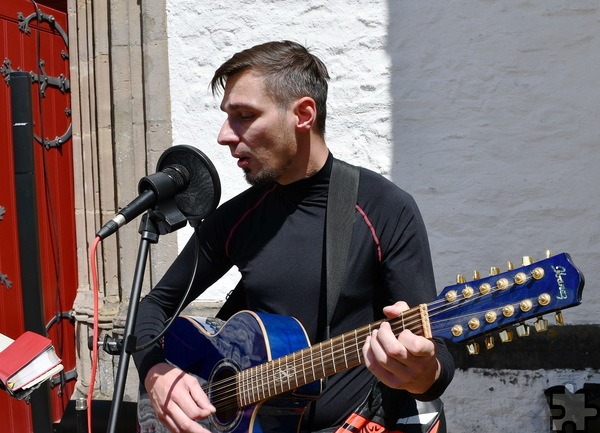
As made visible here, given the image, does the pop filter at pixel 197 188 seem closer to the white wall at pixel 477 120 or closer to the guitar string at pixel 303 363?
the guitar string at pixel 303 363

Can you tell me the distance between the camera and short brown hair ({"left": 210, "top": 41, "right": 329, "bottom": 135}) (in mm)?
2611

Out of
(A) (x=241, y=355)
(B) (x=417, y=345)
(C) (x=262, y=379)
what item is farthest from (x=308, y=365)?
(B) (x=417, y=345)

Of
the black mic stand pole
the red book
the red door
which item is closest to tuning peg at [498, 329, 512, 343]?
the black mic stand pole

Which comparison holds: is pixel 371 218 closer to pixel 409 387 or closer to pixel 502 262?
pixel 409 387

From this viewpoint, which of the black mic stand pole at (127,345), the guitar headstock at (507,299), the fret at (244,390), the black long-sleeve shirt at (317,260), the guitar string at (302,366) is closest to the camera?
the guitar headstock at (507,299)

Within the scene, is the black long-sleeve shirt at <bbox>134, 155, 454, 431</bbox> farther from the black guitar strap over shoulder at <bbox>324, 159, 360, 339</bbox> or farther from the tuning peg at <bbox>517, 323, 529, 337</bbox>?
the tuning peg at <bbox>517, 323, 529, 337</bbox>

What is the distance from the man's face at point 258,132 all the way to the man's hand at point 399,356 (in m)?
0.70

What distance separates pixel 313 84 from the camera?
2684 millimetres

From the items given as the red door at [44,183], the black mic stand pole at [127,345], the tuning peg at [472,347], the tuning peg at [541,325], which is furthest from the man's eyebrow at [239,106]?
the red door at [44,183]

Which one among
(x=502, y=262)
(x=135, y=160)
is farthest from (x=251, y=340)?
(x=135, y=160)

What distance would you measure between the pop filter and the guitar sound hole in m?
0.55

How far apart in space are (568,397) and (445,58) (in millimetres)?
1876

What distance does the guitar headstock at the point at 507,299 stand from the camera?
184 centimetres

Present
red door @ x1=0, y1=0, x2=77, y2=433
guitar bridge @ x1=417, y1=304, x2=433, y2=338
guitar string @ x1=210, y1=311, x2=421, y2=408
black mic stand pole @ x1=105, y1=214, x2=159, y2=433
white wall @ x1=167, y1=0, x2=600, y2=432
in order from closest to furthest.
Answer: guitar bridge @ x1=417, y1=304, x2=433, y2=338, black mic stand pole @ x1=105, y1=214, x2=159, y2=433, guitar string @ x1=210, y1=311, x2=421, y2=408, white wall @ x1=167, y1=0, x2=600, y2=432, red door @ x1=0, y1=0, x2=77, y2=433
